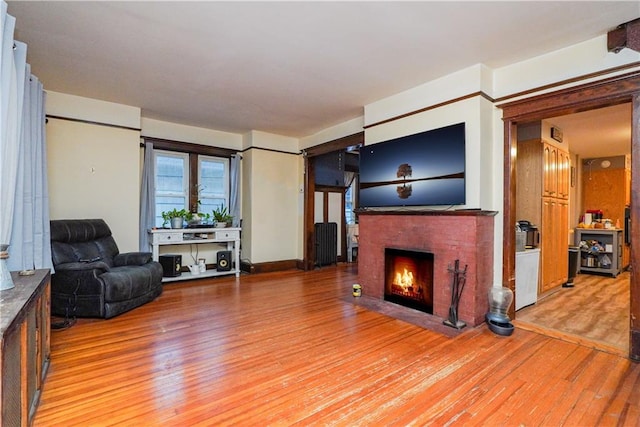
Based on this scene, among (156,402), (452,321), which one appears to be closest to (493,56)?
(452,321)

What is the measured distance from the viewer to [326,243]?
6844 mm

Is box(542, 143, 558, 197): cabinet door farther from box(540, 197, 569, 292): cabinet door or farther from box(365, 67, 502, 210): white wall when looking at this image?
box(365, 67, 502, 210): white wall

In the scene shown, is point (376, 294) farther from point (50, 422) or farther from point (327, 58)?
point (50, 422)

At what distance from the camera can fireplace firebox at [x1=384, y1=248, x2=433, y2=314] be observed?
3504 millimetres

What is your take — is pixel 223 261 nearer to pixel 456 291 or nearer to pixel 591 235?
pixel 456 291

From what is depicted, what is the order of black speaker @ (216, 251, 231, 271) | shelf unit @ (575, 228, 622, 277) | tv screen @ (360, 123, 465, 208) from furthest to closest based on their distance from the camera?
A: shelf unit @ (575, 228, 622, 277), black speaker @ (216, 251, 231, 271), tv screen @ (360, 123, 465, 208)

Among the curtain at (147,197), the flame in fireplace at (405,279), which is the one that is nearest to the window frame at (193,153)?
the curtain at (147,197)

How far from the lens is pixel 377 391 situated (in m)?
1.99

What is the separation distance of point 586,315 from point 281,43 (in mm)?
4300

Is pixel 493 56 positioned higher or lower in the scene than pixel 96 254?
higher

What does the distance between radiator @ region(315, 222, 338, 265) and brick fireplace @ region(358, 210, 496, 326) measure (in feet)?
9.16

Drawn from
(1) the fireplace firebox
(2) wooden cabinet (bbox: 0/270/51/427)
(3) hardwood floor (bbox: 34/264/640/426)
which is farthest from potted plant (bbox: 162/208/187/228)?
(1) the fireplace firebox

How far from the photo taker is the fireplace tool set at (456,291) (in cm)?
310

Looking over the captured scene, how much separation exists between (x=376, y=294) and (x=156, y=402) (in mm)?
2778
